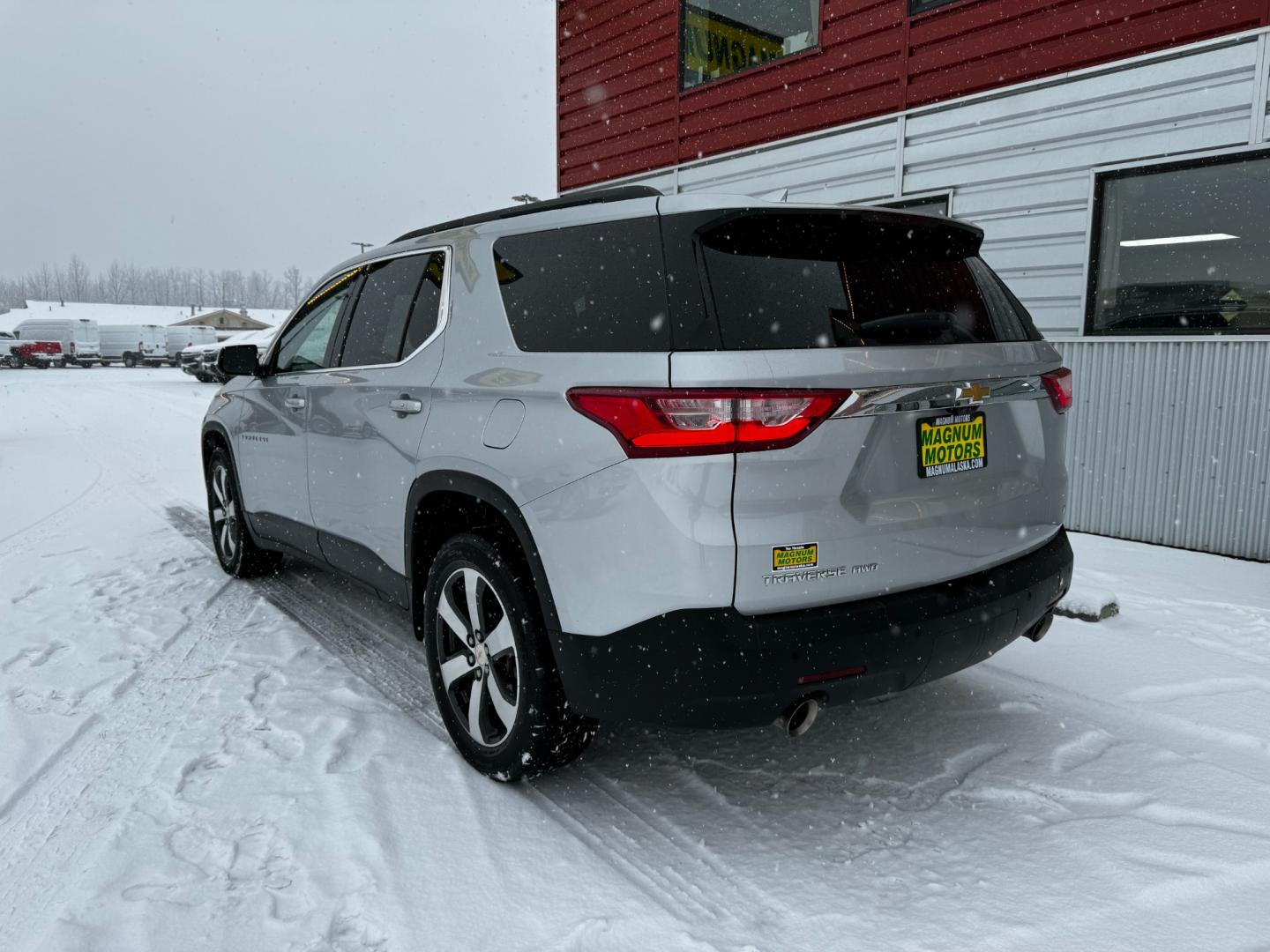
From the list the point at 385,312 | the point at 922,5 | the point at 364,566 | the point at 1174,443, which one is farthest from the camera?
the point at 922,5

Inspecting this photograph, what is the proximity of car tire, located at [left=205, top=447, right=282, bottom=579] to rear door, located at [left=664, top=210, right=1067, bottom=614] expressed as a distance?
3864 mm

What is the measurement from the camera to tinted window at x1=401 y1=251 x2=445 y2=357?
3.31m

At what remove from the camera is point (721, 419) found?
2.21 m

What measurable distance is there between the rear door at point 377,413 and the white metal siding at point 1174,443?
4978mm

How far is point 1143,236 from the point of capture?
5934mm

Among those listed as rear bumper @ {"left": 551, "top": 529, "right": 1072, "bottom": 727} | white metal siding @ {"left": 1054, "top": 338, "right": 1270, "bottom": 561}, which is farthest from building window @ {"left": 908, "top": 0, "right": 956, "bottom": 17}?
rear bumper @ {"left": 551, "top": 529, "right": 1072, "bottom": 727}

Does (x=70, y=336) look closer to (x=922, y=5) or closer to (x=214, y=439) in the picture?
(x=214, y=439)

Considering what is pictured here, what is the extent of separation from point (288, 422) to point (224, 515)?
5.35 feet

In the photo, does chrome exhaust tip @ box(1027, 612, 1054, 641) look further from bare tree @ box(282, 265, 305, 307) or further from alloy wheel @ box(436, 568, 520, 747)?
bare tree @ box(282, 265, 305, 307)

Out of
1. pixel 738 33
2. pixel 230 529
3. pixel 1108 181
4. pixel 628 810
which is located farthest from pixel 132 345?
pixel 628 810

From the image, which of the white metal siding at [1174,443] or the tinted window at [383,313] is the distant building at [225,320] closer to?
the white metal siding at [1174,443]

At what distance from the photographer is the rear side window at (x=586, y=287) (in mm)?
2424

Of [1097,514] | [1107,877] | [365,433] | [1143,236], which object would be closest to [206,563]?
[365,433]

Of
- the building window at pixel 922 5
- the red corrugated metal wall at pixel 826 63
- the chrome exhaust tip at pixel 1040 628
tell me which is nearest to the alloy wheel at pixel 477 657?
the chrome exhaust tip at pixel 1040 628
